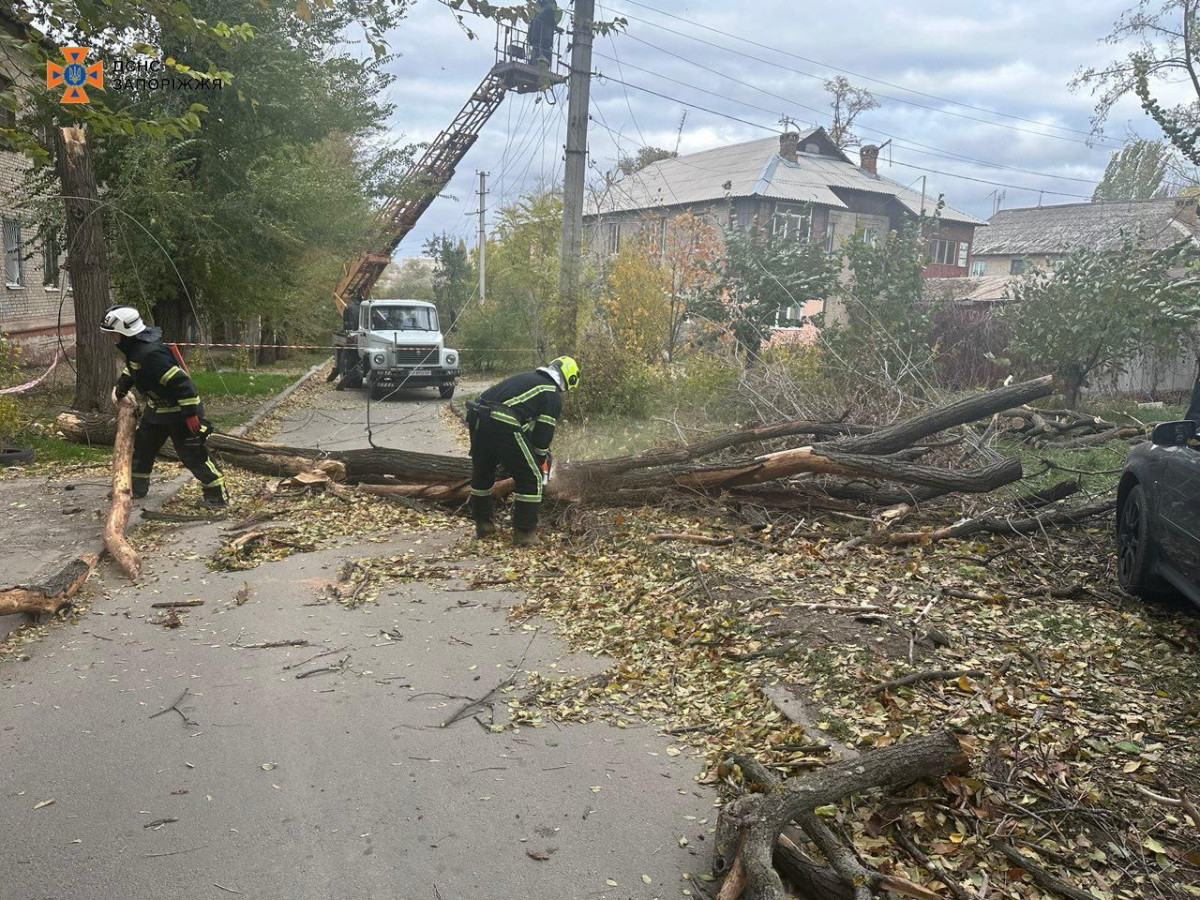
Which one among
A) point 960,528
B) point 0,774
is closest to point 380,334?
point 960,528

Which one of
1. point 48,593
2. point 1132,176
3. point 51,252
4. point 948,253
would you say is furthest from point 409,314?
point 1132,176

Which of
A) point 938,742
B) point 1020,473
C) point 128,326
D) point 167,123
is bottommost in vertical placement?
point 938,742

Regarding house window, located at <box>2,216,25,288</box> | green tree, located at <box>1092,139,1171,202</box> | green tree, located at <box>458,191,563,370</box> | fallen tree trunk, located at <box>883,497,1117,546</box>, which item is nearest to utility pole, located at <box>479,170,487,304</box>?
green tree, located at <box>458,191,563,370</box>

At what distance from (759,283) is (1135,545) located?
10.7 meters

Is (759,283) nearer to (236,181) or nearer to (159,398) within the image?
(236,181)

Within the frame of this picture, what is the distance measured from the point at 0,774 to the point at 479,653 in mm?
2446

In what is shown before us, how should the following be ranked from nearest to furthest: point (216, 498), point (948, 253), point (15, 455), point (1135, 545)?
point (1135, 545)
point (216, 498)
point (15, 455)
point (948, 253)

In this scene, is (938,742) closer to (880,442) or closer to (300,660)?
(300,660)

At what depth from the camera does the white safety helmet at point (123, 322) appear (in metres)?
8.35

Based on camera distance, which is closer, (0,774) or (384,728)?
(0,774)

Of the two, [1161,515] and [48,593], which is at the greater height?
[1161,515]

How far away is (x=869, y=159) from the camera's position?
144 ft

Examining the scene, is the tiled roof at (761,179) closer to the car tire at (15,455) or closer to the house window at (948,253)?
the house window at (948,253)

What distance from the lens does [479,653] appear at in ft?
18.0
